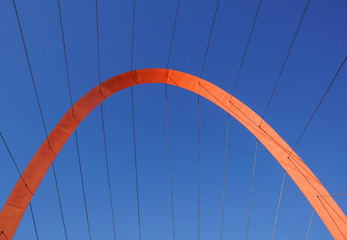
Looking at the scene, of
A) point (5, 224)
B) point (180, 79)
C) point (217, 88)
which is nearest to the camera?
point (5, 224)

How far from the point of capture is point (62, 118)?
800cm

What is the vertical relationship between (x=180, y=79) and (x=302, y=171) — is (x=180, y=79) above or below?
above

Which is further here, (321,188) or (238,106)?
(238,106)

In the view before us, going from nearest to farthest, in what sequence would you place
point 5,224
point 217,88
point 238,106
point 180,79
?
point 5,224, point 238,106, point 217,88, point 180,79

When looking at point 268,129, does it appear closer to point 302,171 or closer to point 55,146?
point 302,171

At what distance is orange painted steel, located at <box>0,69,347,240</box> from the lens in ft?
20.4

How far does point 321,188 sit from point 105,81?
7372 mm

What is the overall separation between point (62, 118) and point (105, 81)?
201cm

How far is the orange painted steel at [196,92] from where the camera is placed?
6.22 m

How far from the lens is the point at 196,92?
31.1 ft

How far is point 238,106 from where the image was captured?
27.2ft

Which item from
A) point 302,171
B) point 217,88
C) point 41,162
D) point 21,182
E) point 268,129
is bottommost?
point 21,182

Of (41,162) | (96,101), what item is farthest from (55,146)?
(96,101)

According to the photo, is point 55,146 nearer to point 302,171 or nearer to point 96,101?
point 96,101
